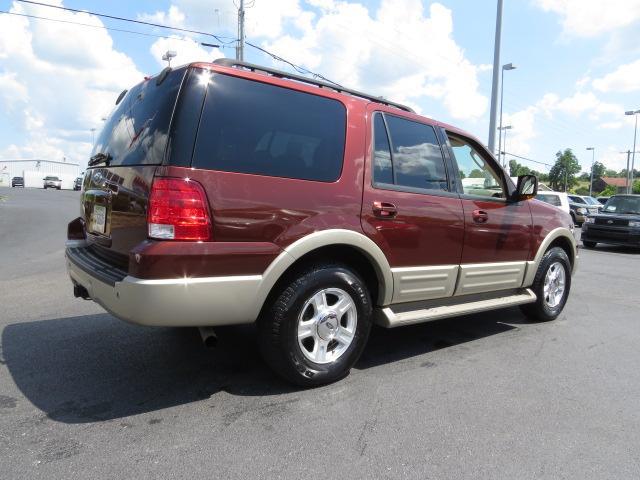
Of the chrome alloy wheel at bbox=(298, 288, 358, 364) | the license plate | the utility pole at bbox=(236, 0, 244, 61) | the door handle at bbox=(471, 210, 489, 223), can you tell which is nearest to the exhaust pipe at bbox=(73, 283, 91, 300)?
the license plate

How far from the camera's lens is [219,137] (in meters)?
2.95

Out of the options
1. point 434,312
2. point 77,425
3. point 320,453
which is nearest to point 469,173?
point 434,312

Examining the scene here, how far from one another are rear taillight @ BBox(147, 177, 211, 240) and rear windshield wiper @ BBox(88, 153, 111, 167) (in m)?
0.93

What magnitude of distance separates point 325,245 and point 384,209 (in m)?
0.59

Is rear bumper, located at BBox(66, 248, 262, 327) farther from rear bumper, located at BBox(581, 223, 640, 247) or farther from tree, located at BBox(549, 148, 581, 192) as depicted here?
tree, located at BBox(549, 148, 581, 192)

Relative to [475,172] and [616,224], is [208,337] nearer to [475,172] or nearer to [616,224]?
[475,172]

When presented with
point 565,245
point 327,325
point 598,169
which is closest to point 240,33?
point 565,245

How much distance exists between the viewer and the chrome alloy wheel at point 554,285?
5375mm

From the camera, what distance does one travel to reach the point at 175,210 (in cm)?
278

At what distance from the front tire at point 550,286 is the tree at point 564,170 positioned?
99.6m

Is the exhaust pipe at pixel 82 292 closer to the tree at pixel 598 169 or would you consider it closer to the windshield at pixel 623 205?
the windshield at pixel 623 205

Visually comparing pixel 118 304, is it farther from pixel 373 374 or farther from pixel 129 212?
pixel 373 374

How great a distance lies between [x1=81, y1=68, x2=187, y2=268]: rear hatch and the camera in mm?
2930

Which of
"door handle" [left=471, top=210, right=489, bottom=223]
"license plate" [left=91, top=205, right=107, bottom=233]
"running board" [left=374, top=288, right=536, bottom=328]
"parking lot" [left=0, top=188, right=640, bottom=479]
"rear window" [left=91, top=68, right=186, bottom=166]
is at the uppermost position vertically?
"rear window" [left=91, top=68, right=186, bottom=166]
